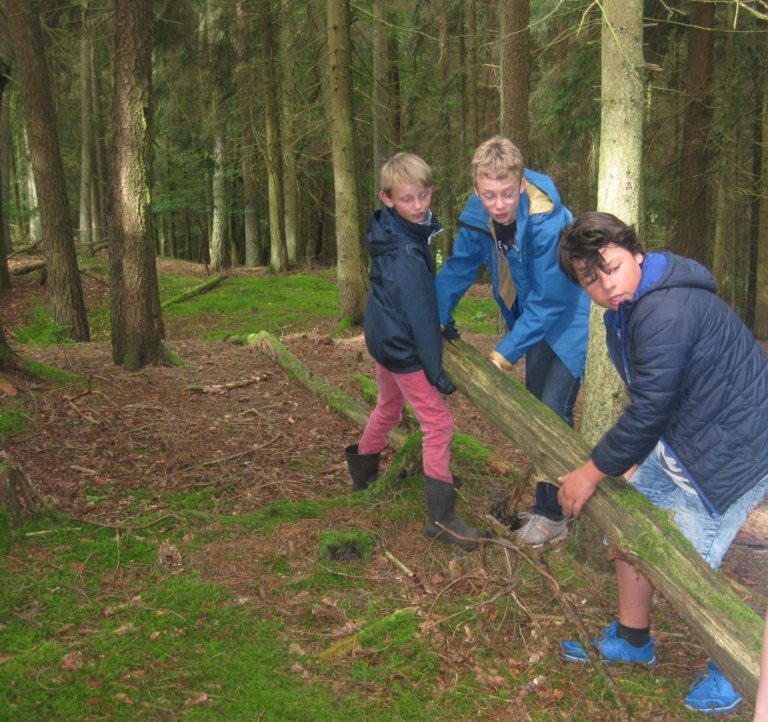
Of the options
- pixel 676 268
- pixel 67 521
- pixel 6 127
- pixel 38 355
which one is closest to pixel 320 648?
pixel 67 521

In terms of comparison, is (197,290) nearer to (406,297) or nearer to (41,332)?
(41,332)

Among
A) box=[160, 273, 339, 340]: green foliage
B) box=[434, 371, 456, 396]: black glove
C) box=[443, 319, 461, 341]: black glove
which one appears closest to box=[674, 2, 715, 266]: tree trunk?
box=[160, 273, 339, 340]: green foliage

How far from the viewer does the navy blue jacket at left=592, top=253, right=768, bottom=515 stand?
239 centimetres

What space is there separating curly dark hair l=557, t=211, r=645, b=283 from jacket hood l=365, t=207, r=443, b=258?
3.61 ft

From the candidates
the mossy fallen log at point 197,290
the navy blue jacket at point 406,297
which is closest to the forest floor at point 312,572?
the navy blue jacket at point 406,297

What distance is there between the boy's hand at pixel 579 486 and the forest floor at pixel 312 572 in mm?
368

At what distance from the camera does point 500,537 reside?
3.36m

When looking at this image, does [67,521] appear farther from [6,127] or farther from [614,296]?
[6,127]

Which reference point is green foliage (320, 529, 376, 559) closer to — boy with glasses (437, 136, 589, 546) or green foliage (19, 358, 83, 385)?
boy with glasses (437, 136, 589, 546)

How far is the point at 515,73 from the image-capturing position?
31.5 ft

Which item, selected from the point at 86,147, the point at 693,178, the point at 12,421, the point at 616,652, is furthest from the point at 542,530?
the point at 86,147

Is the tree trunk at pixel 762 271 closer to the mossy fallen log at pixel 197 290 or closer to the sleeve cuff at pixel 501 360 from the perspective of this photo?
the sleeve cuff at pixel 501 360

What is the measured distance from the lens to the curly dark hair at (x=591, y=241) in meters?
2.52

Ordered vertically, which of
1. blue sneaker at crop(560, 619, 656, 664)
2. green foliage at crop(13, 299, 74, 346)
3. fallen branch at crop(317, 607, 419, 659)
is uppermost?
fallen branch at crop(317, 607, 419, 659)
